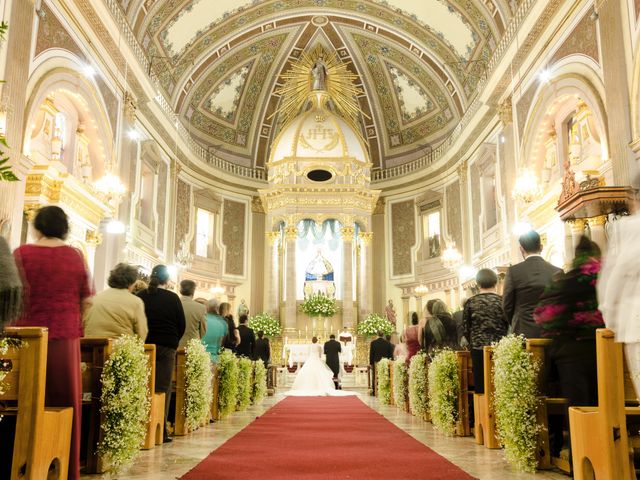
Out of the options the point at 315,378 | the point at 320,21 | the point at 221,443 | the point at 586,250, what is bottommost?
the point at 221,443

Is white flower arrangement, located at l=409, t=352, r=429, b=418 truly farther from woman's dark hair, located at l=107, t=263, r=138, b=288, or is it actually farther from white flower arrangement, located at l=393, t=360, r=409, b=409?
woman's dark hair, located at l=107, t=263, r=138, b=288

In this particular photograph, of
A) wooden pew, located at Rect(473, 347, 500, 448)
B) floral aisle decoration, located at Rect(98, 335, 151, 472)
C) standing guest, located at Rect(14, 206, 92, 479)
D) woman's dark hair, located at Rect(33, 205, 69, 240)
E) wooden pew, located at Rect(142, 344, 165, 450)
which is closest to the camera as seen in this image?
standing guest, located at Rect(14, 206, 92, 479)

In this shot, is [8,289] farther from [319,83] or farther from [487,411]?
[319,83]

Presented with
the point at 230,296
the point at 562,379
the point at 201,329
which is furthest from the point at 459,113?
the point at 562,379

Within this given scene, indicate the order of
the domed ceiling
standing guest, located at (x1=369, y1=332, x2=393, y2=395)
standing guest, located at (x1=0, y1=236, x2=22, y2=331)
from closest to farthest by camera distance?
standing guest, located at (x1=0, y1=236, x2=22, y2=331), standing guest, located at (x1=369, y1=332, x2=393, y2=395), the domed ceiling

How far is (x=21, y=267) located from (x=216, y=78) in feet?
56.1

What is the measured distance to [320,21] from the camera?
762 inches

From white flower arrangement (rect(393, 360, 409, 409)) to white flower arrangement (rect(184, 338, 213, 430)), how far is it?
11.1 feet

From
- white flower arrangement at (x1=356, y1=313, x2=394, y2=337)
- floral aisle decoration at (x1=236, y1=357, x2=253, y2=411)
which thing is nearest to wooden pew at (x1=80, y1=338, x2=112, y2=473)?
floral aisle decoration at (x1=236, y1=357, x2=253, y2=411)

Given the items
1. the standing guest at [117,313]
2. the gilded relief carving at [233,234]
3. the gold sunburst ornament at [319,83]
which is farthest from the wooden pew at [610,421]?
the gold sunburst ornament at [319,83]

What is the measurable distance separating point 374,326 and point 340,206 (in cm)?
416

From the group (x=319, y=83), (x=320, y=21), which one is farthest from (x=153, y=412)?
(x=319, y=83)

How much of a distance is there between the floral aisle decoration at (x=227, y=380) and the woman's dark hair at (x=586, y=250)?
460 centimetres

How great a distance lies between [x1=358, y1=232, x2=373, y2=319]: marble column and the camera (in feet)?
66.2
